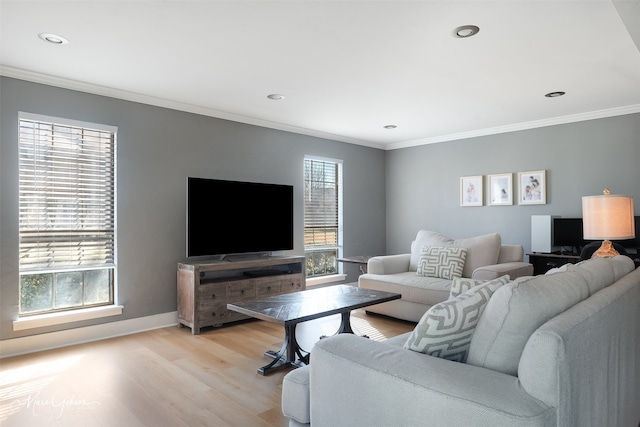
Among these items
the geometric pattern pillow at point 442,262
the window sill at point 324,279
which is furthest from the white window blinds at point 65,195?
the geometric pattern pillow at point 442,262

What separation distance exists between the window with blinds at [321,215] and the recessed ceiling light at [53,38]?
11.2 feet

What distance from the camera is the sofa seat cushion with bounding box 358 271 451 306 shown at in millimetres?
4027

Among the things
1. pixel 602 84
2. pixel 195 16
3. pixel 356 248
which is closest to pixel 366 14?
pixel 195 16

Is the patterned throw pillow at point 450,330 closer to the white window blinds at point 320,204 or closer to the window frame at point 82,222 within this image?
the window frame at point 82,222

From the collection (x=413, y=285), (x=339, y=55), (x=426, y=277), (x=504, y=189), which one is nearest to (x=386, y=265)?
(x=426, y=277)

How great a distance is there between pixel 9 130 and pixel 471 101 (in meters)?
4.35

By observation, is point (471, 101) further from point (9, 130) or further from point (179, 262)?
point (9, 130)

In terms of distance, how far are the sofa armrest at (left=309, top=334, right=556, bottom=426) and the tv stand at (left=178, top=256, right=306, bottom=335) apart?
2725 mm

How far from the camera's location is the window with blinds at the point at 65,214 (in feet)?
11.8

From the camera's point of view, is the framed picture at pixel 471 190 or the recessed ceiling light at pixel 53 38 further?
the framed picture at pixel 471 190

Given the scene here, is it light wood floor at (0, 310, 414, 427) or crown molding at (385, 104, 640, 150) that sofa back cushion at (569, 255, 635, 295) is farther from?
crown molding at (385, 104, 640, 150)

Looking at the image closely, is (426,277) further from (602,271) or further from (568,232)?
(602,271)

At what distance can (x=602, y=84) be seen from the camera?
381cm

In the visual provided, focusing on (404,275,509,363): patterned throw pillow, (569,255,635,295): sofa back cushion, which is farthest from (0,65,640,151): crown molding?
(404,275,509,363): patterned throw pillow
